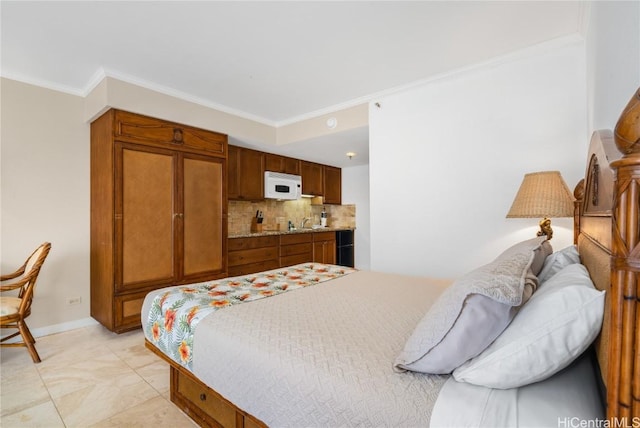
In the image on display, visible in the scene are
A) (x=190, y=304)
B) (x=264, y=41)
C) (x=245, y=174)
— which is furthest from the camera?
(x=245, y=174)

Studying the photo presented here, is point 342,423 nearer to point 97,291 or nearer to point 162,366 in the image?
point 162,366

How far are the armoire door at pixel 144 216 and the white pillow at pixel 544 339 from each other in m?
3.16

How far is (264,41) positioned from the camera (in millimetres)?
2338

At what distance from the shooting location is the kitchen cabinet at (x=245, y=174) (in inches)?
169

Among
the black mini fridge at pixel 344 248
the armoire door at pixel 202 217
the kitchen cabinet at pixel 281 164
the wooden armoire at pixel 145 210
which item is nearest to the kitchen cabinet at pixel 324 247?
the black mini fridge at pixel 344 248

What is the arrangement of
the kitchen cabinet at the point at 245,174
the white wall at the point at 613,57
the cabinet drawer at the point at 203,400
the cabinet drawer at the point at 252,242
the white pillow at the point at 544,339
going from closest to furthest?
the white pillow at the point at 544,339 → the white wall at the point at 613,57 → the cabinet drawer at the point at 203,400 → the cabinet drawer at the point at 252,242 → the kitchen cabinet at the point at 245,174

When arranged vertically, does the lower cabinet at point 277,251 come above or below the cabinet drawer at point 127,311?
above

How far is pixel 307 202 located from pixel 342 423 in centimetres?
521

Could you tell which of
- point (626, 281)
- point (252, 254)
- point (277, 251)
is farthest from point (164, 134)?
point (626, 281)

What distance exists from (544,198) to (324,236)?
3.78 m

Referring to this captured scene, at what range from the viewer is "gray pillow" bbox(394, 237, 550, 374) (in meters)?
0.81

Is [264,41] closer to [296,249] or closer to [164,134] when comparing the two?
[164,134]

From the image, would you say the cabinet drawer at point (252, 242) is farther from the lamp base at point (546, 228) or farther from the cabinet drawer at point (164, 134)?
the lamp base at point (546, 228)

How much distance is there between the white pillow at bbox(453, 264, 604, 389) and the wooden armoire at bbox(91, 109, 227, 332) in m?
3.17
